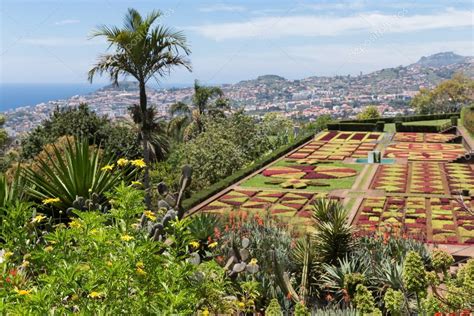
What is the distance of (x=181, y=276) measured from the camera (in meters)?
3.65

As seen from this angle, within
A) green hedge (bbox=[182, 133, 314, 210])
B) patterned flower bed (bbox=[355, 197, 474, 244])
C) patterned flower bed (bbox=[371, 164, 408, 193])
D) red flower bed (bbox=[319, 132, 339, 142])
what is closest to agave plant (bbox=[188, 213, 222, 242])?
patterned flower bed (bbox=[355, 197, 474, 244])

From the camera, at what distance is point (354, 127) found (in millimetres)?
45969

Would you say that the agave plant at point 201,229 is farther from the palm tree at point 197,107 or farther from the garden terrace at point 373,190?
the palm tree at point 197,107

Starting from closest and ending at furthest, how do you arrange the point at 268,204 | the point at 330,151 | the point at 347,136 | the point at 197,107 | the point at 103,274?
the point at 103,274 → the point at 268,204 → the point at 330,151 → the point at 197,107 → the point at 347,136

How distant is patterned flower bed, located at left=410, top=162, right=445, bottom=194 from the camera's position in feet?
69.7

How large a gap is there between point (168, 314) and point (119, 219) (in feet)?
3.94

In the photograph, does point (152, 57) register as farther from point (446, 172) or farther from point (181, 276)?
point (446, 172)

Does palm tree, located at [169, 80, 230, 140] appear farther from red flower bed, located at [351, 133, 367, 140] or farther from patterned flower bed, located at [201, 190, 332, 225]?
patterned flower bed, located at [201, 190, 332, 225]

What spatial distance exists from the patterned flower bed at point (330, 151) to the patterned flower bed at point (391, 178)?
149 inches

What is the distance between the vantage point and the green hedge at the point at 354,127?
150 ft

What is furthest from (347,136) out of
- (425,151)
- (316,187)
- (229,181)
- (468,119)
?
(229,181)

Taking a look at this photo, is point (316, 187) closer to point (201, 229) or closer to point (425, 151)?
point (425, 151)

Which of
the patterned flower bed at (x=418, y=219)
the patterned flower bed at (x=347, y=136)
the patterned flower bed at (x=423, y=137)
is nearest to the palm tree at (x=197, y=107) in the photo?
the patterned flower bed at (x=347, y=136)

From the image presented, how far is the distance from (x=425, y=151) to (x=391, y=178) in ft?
33.3
